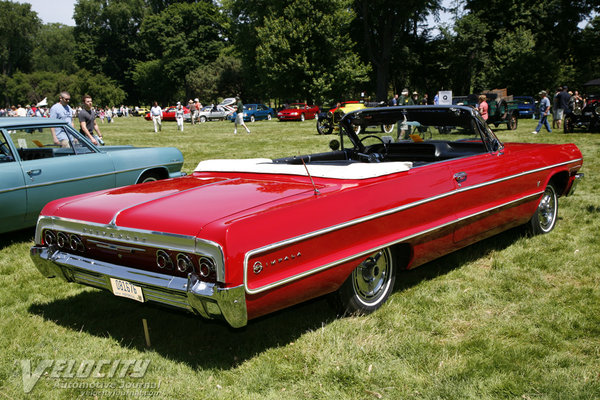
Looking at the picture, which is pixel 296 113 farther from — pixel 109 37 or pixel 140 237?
pixel 109 37

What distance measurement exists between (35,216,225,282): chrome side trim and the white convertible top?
3.98 ft

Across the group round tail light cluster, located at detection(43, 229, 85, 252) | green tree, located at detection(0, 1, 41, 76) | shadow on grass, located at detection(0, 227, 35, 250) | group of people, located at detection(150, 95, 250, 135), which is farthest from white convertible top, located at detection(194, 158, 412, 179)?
green tree, located at detection(0, 1, 41, 76)

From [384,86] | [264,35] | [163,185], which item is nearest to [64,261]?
[163,185]

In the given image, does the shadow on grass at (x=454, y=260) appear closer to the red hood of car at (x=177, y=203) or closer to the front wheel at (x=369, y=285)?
the front wheel at (x=369, y=285)

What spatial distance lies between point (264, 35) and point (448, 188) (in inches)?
1336

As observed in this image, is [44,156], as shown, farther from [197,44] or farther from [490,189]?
[197,44]

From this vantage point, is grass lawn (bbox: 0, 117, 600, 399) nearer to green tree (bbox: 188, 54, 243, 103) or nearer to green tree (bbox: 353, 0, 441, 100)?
green tree (bbox: 353, 0, 441, 100)

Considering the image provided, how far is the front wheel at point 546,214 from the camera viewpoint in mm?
5520

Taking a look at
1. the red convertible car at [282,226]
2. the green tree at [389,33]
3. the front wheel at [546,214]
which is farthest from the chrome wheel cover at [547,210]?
the green tree at [389,33]

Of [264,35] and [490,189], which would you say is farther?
[264,35]

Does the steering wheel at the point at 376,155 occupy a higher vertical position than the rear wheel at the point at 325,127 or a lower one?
higher

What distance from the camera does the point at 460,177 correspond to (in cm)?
423

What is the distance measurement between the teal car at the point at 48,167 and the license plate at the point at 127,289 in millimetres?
3079

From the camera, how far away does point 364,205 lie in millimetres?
3434
